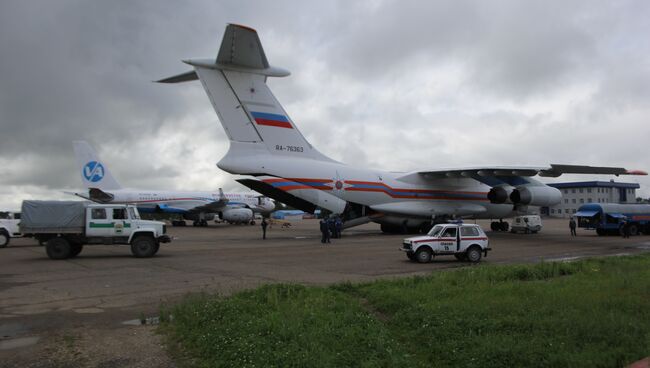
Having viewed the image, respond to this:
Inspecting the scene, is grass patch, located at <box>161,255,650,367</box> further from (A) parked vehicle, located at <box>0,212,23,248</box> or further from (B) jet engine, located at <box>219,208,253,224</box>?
(B) jet engine, located at <box>219,208,253,224</box>

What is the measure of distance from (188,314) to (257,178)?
17.8 meters

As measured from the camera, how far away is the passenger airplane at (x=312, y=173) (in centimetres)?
2411

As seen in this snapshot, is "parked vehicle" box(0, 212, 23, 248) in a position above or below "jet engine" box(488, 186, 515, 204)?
below

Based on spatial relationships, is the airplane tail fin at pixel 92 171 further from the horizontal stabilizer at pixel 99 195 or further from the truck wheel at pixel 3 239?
the truck wheel at pixel 3 239

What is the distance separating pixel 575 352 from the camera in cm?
522

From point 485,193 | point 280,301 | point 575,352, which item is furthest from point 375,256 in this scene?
point 485,193

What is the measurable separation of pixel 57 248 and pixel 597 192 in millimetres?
84550

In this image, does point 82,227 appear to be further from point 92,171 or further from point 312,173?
point 92,171

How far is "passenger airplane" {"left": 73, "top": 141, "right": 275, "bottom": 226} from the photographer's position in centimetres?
4497

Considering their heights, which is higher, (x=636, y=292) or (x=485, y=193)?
(x=485, y=193)

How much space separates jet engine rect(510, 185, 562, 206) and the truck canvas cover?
23.3 meters

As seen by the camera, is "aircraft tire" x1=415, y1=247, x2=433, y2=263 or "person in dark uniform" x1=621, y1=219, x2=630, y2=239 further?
"person in dark uniform" x1=621, y1=219, x2=630, y2=239

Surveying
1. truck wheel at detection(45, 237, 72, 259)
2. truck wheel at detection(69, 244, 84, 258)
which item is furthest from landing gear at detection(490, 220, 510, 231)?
truck wheel at detection(45, 237, 72, 259)

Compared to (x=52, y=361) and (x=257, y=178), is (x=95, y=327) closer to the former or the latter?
(x=52, y=361)
